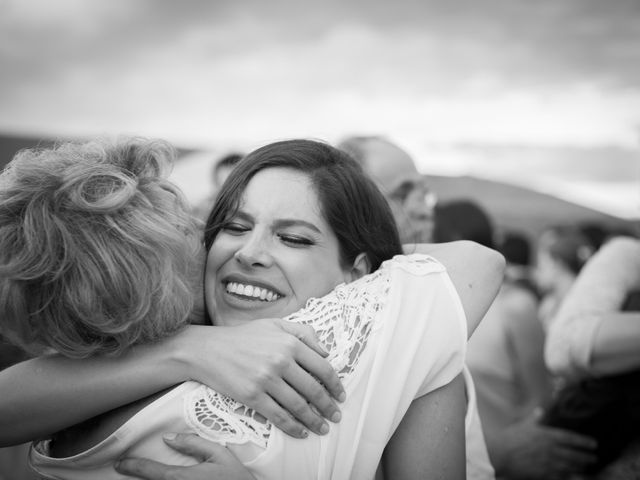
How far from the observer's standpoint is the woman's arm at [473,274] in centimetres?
156

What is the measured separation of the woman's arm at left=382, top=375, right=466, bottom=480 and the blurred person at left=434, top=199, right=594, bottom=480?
4.66ft

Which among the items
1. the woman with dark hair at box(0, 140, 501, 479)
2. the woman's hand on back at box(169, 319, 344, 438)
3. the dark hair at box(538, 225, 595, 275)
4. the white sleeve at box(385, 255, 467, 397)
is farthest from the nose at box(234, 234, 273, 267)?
the dark hair at box(538, 225, 595, 275)

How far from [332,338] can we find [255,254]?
0.44 meters

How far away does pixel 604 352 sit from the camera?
6.97ft

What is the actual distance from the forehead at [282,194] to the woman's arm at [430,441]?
0.74 metres

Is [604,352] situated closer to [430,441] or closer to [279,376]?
[430,441]

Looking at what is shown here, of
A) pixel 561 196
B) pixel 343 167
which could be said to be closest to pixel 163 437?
pixel 343 167

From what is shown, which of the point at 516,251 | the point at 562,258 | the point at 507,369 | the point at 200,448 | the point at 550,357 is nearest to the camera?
the point at 200,448

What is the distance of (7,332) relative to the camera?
1.35 meters

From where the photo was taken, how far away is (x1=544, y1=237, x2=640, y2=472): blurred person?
2.13m

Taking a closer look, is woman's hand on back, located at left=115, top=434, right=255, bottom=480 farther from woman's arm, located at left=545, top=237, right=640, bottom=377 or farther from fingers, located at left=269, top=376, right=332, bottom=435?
woman's arm, located at left=545, top=237, right=640, bottom=377

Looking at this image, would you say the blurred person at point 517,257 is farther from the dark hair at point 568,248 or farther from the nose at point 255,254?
the nose at point 255,254

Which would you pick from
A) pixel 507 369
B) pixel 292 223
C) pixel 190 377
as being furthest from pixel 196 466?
pixel 507 369

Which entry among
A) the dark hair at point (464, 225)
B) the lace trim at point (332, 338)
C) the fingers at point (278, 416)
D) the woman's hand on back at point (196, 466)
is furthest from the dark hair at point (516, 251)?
the woman's hand on back at point (196, 466)
